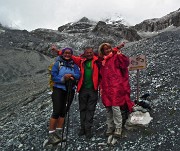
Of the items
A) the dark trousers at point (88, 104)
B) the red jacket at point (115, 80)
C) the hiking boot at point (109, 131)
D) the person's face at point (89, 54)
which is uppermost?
the person's face at point (89, 54)

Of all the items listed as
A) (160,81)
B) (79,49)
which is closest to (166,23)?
(79,49)

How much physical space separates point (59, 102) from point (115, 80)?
62.0 inches

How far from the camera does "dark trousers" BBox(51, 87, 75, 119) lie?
828cm

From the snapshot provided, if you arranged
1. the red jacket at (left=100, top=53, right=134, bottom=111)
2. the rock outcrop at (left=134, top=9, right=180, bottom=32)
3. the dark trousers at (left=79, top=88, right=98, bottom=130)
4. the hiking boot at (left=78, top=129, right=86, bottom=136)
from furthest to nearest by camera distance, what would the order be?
the rock outcrop at (left=134, top=9, right=180, bottom=32) → the hiking boot at (left=78, top=129, right=86, bottom=136) → the dark trousers at (left=79, top=88, right=98, bottom=130) → the red jacket at (left=100, top=53, right=134, bottom=111)

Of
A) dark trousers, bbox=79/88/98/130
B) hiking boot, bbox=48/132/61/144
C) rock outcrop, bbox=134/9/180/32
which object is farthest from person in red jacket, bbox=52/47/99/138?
rock outcrop, bbox=134/9/180/32

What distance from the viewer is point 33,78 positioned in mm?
29172

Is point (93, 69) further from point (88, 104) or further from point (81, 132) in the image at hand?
point (81, 132)

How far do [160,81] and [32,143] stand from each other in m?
4.96

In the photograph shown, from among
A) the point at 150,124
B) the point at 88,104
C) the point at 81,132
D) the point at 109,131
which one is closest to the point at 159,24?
the point at 150,124

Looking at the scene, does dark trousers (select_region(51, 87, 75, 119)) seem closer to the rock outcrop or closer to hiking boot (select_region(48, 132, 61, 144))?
hiking boot (select_region(48, 132, 61, 144))

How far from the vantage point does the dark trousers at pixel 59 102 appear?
27.2 feet

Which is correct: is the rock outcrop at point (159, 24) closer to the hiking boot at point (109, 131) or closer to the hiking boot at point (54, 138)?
the hiking boot at point (109, 131)

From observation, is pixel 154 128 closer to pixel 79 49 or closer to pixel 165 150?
pixel 165 150

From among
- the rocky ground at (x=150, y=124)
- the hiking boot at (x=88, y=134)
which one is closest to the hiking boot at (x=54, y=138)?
the rocky ground at (x=150, y=124)
